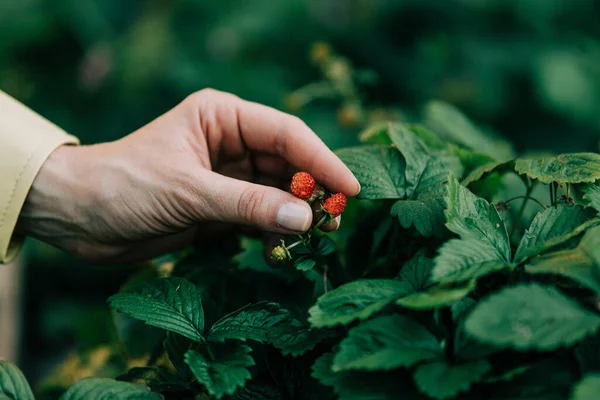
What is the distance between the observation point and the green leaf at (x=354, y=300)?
74 cm

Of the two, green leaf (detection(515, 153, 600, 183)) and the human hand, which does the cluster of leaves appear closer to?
green leaf (detection(515, 153, 600, 183))

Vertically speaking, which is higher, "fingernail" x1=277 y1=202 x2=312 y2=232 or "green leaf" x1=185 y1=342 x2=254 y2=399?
"fingernail" x1=277 y1=202 x2=312 y2=232

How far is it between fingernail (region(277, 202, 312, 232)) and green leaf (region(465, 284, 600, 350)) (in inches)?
15.8

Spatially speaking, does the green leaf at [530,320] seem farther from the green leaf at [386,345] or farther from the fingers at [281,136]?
the fingers at [281,136]

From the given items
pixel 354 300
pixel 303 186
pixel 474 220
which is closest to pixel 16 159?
pixel 303 186

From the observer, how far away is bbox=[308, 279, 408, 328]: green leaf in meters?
0.74

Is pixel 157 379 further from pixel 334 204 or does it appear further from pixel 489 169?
pixel 489 169

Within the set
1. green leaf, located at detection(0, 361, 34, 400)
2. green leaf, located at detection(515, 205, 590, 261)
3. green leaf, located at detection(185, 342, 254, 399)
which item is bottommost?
green leaf, located at detection(0, 361, 34, 400)

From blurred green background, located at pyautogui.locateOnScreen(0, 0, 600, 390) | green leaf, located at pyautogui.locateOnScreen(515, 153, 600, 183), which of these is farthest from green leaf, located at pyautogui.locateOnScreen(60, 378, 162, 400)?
blurred green background, located at pyautogui.locateOnScreen(0, 0, 600, 390)

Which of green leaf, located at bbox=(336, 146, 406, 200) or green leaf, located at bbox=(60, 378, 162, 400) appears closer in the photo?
green leaf, located at bbox=(60, 378, 162, 400)

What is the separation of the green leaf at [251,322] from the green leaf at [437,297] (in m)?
0.23

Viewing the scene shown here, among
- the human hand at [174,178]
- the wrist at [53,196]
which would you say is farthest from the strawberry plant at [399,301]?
the wrist at [53,196]

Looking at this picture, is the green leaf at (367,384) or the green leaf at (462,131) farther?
the green leaf at (462,131)

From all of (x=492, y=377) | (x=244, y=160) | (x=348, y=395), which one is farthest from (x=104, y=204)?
(x=492, y=377)
